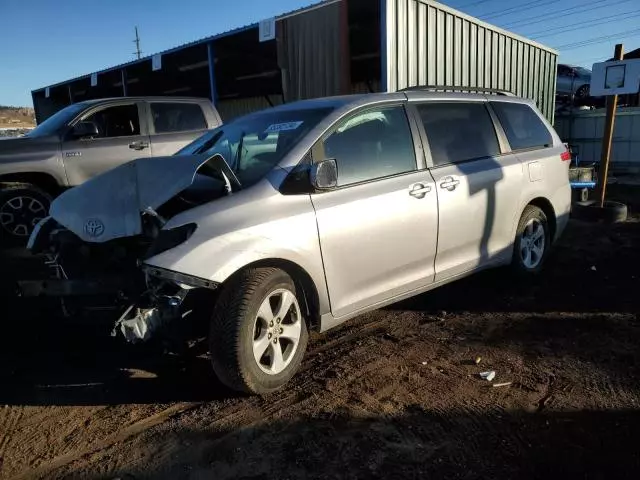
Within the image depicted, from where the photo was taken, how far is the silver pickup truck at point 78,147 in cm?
614

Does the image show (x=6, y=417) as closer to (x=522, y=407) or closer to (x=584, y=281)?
(x=522, y=407)

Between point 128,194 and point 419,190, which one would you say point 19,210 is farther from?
point 419,190

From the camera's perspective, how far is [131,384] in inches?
130

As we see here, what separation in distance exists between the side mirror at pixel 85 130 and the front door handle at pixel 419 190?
4457 mm

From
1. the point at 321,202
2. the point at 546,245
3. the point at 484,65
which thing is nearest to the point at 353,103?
the point at 321,202

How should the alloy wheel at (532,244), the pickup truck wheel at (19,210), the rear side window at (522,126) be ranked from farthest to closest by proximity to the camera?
1. the pickup truck wheel at (19,210)
2. the alloy wheel at (532,244)
3. the rear side window at (522,126)

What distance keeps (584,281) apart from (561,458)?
3.30 metres

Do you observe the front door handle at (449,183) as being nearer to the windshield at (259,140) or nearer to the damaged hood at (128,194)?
the windshield at (259,140)

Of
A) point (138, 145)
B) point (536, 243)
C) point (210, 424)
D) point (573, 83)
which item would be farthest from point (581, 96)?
point (210, 424)

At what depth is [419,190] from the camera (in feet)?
12.5

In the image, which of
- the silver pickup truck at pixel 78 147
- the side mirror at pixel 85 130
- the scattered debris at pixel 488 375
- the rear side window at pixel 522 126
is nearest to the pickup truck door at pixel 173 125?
the silver pickup truck at pixel 78 147

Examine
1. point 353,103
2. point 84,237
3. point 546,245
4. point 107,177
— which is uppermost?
point 353,103

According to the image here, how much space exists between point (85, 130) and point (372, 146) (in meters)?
4.29

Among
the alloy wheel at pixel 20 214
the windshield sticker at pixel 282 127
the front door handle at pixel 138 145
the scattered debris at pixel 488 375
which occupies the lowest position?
the scattered debris at pixel 488 375
